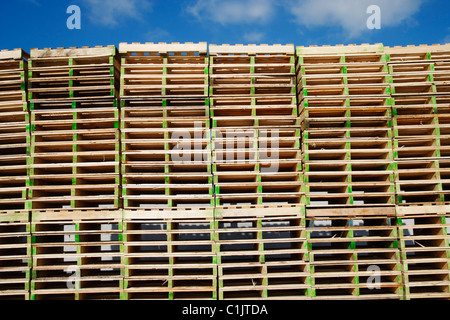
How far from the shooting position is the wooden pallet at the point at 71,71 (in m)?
5.59

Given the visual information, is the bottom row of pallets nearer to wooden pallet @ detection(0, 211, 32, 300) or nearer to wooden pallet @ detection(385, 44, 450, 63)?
wooden pallet @ detection(0, 211, 32, 300)

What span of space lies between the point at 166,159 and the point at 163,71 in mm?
1512

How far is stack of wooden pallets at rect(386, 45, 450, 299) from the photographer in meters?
5.39

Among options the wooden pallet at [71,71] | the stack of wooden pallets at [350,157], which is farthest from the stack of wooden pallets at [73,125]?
the stack of wooden pallets at [350,157]

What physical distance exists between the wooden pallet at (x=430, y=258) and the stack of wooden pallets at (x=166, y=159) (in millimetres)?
3122

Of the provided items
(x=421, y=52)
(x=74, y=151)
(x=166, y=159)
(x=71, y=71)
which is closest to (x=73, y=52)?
(x=71, y=71)

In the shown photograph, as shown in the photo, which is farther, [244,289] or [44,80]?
[44,80]

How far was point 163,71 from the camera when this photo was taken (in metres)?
5.64

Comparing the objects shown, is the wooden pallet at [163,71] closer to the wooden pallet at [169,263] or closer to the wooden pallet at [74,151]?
the wooden pallet at [74,151]

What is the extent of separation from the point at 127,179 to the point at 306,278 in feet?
10.9

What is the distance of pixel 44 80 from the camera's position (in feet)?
18.4
